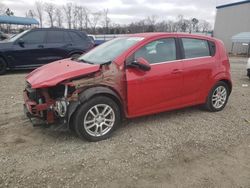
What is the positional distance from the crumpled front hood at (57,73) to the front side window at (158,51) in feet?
2.83

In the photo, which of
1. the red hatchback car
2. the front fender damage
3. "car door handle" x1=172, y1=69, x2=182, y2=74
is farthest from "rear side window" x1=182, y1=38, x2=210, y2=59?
the front fender damage

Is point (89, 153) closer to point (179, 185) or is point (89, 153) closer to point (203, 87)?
point (179, 185)

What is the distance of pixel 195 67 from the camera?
4.79m

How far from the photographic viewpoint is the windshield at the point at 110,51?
167 inches

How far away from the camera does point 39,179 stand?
2949 mm

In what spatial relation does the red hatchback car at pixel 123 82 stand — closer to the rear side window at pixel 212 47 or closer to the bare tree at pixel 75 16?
the rear side window at pixel 212 47

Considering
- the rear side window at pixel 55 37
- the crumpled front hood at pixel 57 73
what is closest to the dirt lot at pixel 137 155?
the crumpled front hood at pixel 57 73

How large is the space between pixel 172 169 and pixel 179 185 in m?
0.32

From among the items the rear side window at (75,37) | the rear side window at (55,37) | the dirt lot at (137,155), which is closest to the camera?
the dirt lot at (137,155)

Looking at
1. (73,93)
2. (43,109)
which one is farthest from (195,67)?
(43,109)

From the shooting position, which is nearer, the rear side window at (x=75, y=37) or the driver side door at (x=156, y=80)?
the driver side door at (x=156, y=80)

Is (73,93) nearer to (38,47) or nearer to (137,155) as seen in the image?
(137,155)

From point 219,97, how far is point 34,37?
697 centimetres

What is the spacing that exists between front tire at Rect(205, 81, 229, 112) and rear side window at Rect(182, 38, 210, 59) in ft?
2.46
